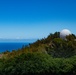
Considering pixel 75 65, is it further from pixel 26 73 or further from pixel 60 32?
pixel 60 32

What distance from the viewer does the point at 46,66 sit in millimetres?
23734

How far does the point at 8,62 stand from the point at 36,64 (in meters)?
2.20

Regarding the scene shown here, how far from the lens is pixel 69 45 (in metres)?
30.2

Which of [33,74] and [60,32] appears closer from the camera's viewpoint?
[33,74]

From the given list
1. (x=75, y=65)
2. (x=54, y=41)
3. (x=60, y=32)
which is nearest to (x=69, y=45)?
(x=54, y=41)

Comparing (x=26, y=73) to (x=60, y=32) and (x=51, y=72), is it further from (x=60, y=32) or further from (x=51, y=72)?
(x=60, y=32)

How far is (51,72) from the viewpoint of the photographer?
24.0m

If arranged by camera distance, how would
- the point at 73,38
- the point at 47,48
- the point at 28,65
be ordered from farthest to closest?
the point at 73,38 < the point at 47,48 < the point at 28,65

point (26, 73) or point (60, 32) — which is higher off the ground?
point (60, 32)

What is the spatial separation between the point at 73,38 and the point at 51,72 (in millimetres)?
9094

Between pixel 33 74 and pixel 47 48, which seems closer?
pixel 33 74

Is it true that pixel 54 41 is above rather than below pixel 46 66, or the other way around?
above

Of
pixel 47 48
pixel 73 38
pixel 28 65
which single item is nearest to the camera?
pixel 28 65

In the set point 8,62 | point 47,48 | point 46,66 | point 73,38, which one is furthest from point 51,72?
point 73,38
